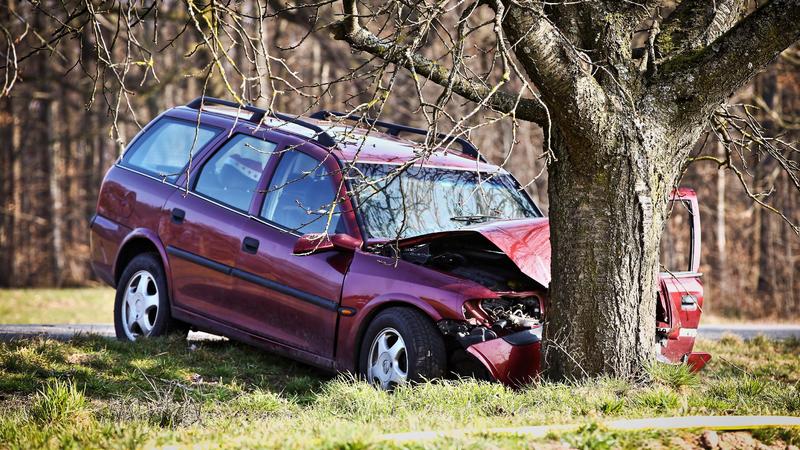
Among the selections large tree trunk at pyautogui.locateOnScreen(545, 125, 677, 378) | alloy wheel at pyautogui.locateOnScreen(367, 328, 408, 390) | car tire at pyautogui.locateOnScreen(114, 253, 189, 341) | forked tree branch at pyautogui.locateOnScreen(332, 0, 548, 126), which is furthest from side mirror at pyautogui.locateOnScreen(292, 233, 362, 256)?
A: car tire at pyautogui.locateOnScreen(114, 253, 189, 341)

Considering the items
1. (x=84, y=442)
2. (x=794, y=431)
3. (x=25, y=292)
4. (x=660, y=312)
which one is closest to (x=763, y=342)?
(x=660, y=312)

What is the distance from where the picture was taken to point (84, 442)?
14.4ft

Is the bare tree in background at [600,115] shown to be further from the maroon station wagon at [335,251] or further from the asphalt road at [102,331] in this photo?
the asphalt road at [102,331]

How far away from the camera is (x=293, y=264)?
6.98 m

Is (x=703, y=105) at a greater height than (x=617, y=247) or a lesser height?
greater

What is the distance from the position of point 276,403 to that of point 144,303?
277cm

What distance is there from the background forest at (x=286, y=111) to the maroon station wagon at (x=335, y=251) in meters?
3.54

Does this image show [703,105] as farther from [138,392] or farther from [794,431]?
[138,392]

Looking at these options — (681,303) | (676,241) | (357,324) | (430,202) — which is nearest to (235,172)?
(430,202)

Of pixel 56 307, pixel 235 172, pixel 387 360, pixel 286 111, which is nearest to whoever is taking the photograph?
pixel 387 360

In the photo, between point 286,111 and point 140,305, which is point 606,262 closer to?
point 140,305

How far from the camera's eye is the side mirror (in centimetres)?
657

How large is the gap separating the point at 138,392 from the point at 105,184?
10.0ft

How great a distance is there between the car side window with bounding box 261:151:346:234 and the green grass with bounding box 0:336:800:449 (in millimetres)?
1139
